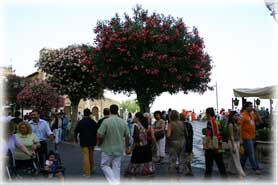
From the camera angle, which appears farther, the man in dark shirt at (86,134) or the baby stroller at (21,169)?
the man in dark shirt at (86,134)

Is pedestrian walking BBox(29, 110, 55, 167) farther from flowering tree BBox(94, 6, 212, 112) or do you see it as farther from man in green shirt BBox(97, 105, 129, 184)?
flowering tree BBox(94, 6, 212, 112)

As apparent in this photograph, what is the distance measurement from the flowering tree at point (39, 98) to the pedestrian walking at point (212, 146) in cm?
2809

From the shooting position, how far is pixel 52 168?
884cm

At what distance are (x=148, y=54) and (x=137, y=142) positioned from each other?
42.5 feet

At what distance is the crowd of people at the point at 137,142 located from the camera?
27.9 ft

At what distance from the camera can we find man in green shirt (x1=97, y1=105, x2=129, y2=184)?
859 cm

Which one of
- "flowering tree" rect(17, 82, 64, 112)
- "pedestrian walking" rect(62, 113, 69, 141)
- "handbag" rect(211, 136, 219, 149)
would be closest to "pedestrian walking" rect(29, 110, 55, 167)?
"handbag" rect(211, 136, 219, 149)

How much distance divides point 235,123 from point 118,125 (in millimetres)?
3089

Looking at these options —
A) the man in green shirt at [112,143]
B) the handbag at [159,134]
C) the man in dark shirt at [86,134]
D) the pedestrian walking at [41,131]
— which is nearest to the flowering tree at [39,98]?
the handbag at [159,134]

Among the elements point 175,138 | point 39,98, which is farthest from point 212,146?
point 39,98

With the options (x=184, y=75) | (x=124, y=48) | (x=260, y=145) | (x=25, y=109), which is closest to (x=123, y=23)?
(x=124, y=48)

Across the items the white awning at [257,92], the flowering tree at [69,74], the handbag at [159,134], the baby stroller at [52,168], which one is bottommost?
the baby stroller at [52,168]

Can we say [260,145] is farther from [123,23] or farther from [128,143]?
[123,23]

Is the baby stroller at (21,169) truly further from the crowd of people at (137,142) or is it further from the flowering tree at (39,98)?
the flowering tree at (39,98)
